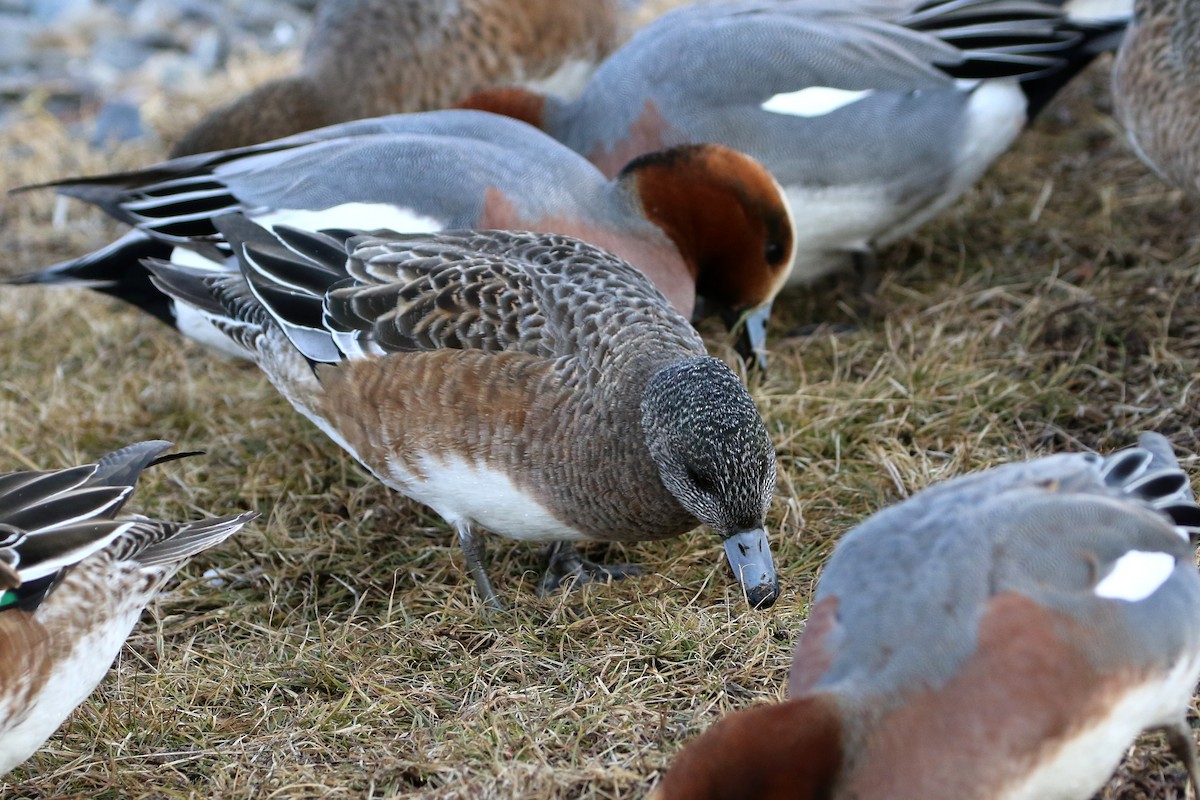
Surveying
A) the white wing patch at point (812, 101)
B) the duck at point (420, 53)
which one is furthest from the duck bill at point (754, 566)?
the duck at point (420, 53)

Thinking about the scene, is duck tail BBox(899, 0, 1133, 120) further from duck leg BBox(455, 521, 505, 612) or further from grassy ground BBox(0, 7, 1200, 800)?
duck leg BBox(455, 521, 505, 612)

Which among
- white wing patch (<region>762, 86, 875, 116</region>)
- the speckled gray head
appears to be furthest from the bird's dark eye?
white wing patch (<region>762, 86, 875, 116</region>)

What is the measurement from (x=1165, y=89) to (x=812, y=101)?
106 centimetres

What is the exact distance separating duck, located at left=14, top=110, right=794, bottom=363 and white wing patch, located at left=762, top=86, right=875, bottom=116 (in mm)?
425

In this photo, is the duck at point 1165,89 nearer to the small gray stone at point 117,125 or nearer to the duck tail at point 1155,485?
the duck tail at point 1155,485

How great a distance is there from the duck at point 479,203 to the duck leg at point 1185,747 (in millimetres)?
2012

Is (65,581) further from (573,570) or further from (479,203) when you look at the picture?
(479,203)

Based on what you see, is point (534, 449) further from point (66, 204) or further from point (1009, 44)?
point (66, 204)

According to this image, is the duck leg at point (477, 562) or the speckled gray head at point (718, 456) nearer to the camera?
the speckled gray head at point (718, 456)

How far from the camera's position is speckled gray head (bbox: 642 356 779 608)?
265cm

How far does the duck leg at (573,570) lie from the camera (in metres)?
3.22

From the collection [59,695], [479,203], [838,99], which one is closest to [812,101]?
→ [838,99]

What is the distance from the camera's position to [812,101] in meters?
4.23

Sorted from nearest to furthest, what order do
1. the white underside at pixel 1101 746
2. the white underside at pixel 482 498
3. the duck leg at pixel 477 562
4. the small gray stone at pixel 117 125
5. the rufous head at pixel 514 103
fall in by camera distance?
the white underside at pixel 1101 746
the white underside at pixel 482 498
the duck leg at pixel 477 562
the rufous head at pixel 514 103
the small gray stone at pixel 117 125
